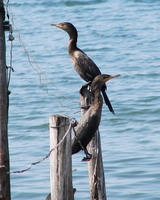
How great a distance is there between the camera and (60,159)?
4.97 metres

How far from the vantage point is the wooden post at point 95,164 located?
19.7 feet

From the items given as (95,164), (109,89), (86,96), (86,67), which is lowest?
(109,89)

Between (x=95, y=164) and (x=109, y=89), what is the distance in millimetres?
6670

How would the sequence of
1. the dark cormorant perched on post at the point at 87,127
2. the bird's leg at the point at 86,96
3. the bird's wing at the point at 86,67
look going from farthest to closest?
the bird's wing at the point at 86,67 < the bird's leg at the point at 86,96 < the dark cormorant perched on post at the point at 87,127

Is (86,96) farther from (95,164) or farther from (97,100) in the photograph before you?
(95,164)

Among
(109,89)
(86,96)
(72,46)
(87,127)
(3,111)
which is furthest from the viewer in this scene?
(109,89)

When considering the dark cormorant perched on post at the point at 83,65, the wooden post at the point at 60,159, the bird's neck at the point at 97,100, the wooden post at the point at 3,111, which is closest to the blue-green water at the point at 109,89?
the dark cormorant perched on post at the point at 83,65

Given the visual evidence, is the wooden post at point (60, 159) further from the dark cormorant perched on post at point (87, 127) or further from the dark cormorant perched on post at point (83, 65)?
the dark cormorant perched on post at point (83, 65)

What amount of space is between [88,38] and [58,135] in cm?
1316

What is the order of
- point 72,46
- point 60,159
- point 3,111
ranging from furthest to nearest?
1. point 72,46
2. point 3,111
3. point 60,159

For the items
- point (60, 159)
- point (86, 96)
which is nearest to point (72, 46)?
point (86, 96)

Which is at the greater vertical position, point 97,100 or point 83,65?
point 97,100

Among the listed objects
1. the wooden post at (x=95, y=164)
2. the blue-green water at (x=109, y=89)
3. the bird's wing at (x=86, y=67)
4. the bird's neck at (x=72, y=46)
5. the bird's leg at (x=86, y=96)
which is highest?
the bird's leg at (x=86, y=96)

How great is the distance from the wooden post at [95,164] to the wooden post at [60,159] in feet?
3.48
